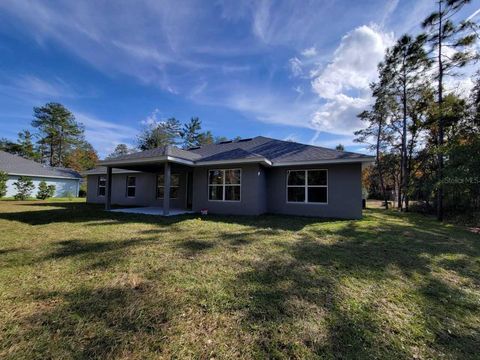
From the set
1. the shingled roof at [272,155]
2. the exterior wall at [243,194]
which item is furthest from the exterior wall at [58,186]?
the exterior wall at [243,194]

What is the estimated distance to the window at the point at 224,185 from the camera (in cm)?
1059

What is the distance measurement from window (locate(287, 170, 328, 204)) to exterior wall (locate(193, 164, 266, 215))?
135cm

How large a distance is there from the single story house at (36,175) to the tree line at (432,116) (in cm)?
3037

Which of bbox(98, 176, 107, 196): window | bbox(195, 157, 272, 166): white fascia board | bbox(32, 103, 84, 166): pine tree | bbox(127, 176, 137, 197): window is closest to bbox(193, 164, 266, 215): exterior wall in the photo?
bbox(195, 157, 272, 166): white fascia board

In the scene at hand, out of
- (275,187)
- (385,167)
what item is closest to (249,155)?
(275,187)

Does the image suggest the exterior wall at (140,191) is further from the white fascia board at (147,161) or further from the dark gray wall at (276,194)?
the white fascia board at (147,161)

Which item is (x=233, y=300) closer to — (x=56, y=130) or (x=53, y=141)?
(x=56, y=130)

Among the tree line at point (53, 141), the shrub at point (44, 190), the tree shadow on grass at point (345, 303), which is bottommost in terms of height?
the tree shadow on grass at point (345, 303)

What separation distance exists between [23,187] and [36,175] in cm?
203

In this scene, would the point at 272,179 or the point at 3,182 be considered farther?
the point at 3,182

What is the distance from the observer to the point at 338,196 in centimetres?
998

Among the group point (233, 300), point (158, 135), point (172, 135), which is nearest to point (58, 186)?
point (158, 135)

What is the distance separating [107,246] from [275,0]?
9314 mm

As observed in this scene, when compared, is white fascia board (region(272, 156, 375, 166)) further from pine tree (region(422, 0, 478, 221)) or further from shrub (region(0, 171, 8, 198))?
shrub (region(0, 171, 8, 198))
